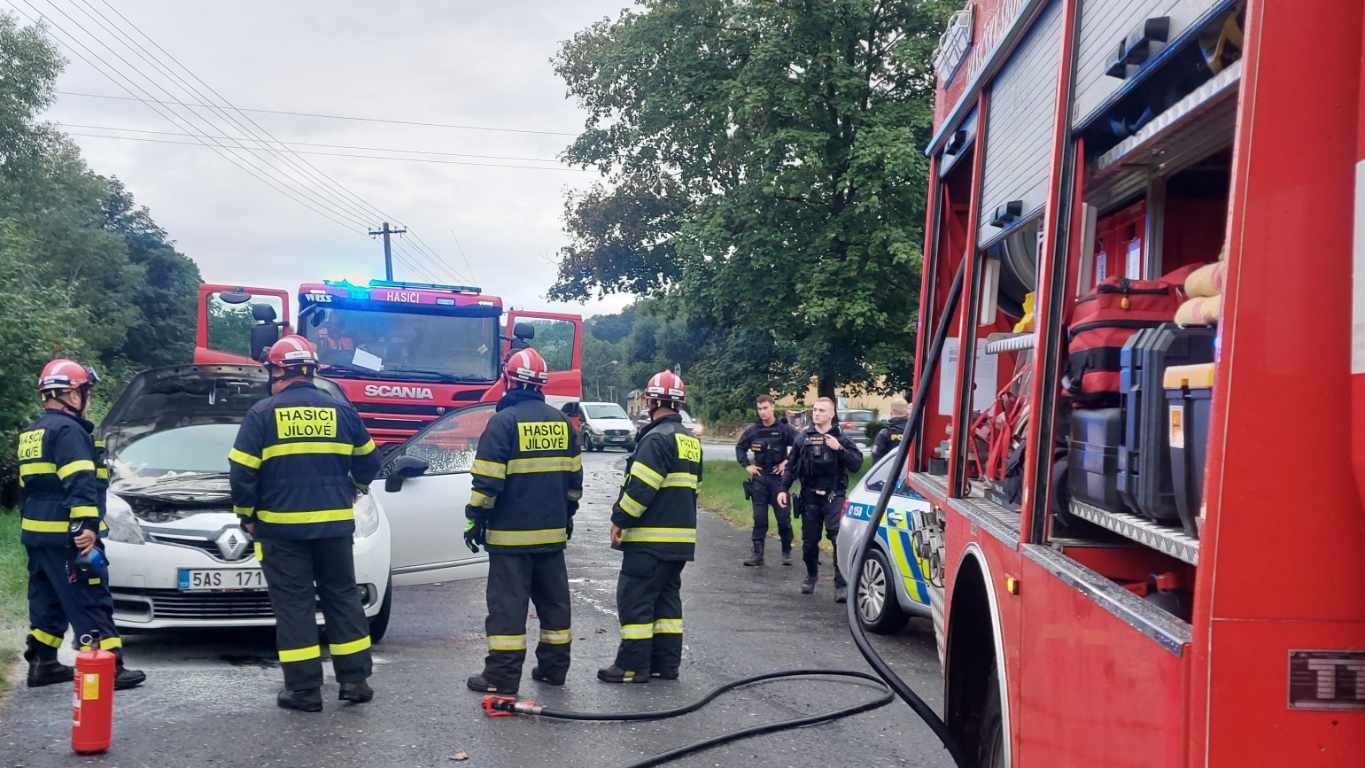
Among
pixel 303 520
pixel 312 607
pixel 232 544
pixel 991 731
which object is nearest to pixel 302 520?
pixel 303 520

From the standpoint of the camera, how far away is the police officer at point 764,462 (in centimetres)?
1212

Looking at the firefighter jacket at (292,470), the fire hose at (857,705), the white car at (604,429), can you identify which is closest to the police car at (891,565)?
the fire hose at (857,705)

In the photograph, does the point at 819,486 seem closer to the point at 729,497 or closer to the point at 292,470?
the point at 292,470

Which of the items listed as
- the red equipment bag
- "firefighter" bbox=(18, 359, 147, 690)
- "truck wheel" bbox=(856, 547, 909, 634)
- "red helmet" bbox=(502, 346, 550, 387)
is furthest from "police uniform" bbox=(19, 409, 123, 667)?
the red equipment bag

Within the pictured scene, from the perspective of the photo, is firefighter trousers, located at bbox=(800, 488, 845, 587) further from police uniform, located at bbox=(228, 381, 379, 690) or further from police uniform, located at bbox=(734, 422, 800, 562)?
police uniform, located at bbox=(228, 381, 379, 690)

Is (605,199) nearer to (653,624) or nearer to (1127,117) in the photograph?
(653,624)

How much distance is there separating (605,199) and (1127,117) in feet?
103

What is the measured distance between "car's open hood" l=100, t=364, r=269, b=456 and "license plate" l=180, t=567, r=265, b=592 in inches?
62.9

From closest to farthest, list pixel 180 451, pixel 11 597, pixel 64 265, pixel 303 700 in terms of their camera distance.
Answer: pixel 303 700 → pixel 180 451 → pixel 11 597 → pixel 64 265

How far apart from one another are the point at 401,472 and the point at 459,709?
7.89 ft

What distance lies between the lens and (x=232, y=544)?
275 inches

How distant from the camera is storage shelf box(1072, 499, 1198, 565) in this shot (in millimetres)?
2137

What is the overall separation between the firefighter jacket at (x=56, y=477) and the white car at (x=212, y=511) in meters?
0.68

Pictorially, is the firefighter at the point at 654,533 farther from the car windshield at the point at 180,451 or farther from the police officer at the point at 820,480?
the police officer at the point at 820,480
